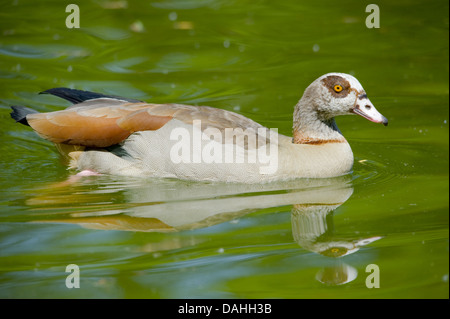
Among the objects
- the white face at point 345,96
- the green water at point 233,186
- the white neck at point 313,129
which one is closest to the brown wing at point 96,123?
the green water at point 233,186

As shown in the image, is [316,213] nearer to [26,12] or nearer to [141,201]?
[141,201]

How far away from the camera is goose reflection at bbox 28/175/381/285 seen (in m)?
6.75

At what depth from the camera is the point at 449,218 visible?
725cm

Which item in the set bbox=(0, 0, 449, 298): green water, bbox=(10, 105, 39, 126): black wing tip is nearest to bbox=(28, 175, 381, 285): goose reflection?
bbox=(0, 0, 449, 298): green water

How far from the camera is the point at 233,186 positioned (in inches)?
317

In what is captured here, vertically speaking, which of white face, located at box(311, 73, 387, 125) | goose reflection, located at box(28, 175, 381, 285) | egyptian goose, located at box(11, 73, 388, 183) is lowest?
goose reflection, located at box(28, 175, 381, 285)

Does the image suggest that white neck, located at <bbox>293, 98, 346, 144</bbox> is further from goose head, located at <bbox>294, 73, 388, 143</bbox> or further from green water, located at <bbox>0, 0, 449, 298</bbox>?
green water, located at <bbox>0, 0, 449, 298</bbox>

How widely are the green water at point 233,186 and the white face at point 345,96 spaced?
0.75 meters

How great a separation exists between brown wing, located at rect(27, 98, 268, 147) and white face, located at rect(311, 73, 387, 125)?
0.82m

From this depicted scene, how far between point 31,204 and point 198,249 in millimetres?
2039

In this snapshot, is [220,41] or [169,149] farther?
[220,41]

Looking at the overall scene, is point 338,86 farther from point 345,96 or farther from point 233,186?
point 233,186

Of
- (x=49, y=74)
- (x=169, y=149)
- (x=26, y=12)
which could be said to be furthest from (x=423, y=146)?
(x=26, y=12)

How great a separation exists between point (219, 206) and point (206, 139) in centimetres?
88
